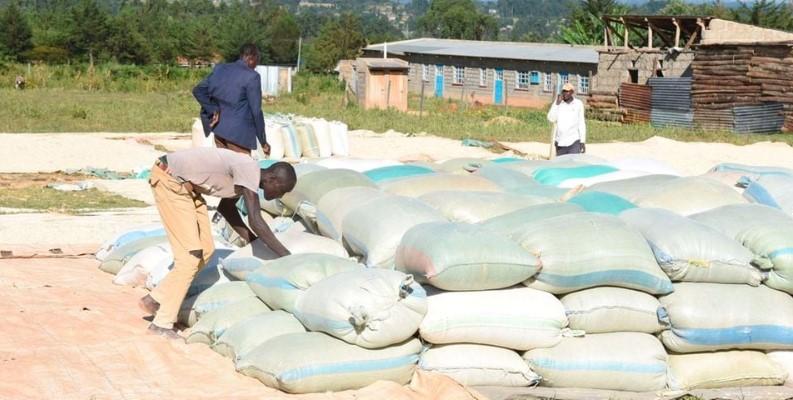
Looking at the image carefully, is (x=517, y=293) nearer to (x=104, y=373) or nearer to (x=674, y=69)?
(x=104, y=373)

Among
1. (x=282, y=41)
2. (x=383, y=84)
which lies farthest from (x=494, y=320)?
(x=282, y=41)

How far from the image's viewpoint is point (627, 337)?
18.1ft

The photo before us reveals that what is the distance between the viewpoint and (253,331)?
5543 millimetres

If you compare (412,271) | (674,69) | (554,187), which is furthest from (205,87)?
(674,69)

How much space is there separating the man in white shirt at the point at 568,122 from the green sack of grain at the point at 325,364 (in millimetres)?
6078

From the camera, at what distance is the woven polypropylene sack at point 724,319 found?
552 centimetres

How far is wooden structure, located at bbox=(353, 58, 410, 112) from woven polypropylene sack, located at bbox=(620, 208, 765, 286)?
20977 millimetres

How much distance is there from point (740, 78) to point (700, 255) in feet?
68.2

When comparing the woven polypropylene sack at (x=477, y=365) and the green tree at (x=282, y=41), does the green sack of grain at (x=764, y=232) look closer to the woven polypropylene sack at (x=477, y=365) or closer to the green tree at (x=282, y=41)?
the woven polypropylene sack at (x=477, y=365)

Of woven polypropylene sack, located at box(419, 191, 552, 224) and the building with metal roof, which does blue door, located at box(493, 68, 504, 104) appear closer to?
the building with metal roof

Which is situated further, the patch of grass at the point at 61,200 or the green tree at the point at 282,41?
the green tree at the point at 282,41

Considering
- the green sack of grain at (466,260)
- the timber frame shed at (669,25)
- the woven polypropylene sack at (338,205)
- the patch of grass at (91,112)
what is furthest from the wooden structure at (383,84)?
the green sack of grain at (466,260)

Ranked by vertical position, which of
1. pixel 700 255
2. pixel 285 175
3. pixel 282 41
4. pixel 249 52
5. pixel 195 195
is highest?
pixel 249 52

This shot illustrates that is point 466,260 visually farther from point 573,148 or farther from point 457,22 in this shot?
point 457,22
